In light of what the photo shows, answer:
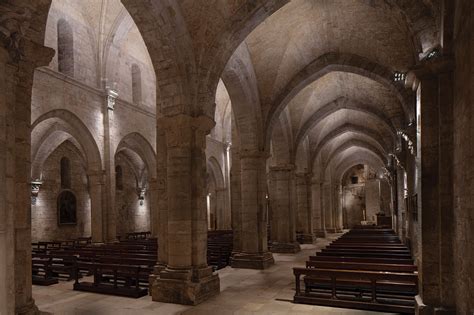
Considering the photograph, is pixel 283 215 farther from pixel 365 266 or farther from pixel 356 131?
pixel 356 131

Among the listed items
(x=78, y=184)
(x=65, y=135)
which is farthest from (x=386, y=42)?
(x=78, y=184)

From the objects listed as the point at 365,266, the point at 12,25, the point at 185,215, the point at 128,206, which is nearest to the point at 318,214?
the point at 128,206

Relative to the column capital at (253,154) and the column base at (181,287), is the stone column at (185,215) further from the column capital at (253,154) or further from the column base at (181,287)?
the column capital at (253,154)

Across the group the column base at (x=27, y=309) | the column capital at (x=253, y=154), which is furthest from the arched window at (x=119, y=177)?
the column base at (x=27, y=309)

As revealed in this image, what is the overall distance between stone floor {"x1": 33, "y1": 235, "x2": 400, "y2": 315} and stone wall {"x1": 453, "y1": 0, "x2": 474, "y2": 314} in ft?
9.10

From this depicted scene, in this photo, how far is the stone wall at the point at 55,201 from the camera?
20328 mm

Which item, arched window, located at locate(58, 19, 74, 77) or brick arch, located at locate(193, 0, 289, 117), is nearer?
brick arch, located at locate(193, 0, 289, 117)

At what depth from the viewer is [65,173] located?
2267 centimetres

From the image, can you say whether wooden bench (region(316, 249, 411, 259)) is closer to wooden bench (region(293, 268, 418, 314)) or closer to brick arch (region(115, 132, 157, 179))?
wooden bench (region(293, 268, 418, 314))

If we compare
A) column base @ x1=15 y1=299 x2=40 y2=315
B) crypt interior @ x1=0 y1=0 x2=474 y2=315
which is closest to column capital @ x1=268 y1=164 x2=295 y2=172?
crypt interior @ x1=0 y1=0 x2=474 y2=315

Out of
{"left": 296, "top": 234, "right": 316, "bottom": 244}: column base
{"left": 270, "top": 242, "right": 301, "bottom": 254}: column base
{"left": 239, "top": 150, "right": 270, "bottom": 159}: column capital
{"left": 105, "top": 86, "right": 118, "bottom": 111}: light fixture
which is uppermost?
{"left": 105, "top": 86, "right": 118, "bottom": 111}: light fixture

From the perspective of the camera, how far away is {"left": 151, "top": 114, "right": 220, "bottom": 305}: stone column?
27.1ft

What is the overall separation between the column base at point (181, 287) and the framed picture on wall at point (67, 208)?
50.6ft

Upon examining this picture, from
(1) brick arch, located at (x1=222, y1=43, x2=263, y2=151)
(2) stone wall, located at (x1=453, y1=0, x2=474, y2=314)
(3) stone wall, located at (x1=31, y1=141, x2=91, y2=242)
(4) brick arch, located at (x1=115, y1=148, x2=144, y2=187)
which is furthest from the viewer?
(4) brick arch, located at (x1=115, y1=148, x2=144, y2=187)
